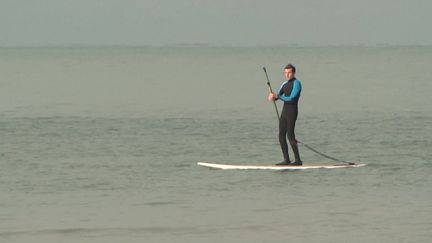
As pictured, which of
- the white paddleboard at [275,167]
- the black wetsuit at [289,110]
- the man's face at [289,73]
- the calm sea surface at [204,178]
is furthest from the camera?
the white paddleboard at [275,167]

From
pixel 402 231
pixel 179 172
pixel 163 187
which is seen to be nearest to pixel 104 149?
pixel 179 172

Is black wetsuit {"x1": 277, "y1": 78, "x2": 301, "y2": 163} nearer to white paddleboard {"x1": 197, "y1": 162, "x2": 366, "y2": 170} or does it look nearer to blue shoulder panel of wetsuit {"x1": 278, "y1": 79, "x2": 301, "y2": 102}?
blue shoulder panel of wetsuit {"x1": 278, "y1": 79, "x2": 301, "y2": 102}

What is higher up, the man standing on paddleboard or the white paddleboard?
the man standing on paddleboard

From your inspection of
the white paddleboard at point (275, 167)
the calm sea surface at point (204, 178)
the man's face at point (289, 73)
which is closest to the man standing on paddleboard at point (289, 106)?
the man's face at point (289, 73)

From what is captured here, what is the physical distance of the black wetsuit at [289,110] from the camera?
1096 inches

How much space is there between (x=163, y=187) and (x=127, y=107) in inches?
1081

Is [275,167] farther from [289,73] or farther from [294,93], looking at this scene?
[289,73]

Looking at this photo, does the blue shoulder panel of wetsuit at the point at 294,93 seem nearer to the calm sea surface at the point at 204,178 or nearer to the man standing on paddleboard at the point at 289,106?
the man standing on paddleboard at the point at 289,106

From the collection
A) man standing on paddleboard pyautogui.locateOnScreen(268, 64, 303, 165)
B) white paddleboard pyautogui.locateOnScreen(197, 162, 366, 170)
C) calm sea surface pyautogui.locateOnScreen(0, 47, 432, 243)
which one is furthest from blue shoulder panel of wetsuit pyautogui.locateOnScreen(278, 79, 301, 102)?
calm sea surface pyautogui.locateOnScreen(0, 47, 432, 243)

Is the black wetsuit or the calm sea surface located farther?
the black wetsuit

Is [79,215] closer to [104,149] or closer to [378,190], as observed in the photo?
[378,190]

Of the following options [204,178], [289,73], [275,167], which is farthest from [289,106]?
[204,178]

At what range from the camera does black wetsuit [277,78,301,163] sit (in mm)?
27844

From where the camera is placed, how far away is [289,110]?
2805 cm
